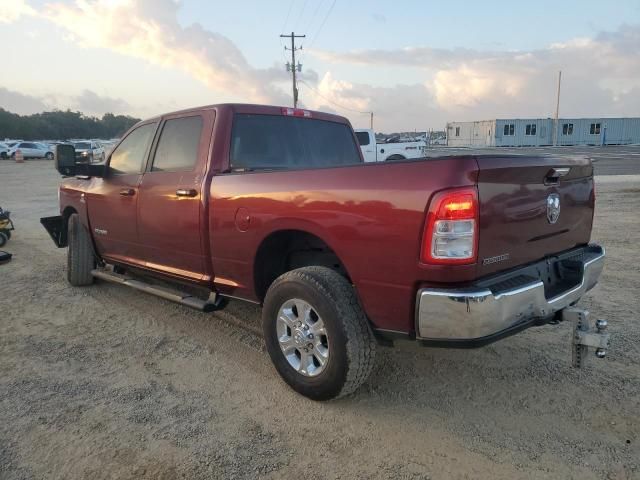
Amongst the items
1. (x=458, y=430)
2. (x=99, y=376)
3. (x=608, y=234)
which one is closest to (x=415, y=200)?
(x=458, y=430)

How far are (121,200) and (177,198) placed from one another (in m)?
1.03

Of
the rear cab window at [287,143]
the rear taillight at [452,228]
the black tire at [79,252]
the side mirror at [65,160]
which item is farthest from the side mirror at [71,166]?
the rear taillight at [452,228]

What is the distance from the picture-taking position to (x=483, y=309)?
2.55 m

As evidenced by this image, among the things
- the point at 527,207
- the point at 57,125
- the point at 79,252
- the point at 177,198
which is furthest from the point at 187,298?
the point at 57,125

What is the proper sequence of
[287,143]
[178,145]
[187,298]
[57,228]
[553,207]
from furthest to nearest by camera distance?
[57,228], [287,143], [178,145], [187,298], [553,207]

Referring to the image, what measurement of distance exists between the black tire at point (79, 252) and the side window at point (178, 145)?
5.53 ft

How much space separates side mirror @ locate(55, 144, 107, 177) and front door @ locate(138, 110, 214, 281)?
0.86 meters

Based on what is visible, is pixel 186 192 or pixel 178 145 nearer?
pixel 186 192

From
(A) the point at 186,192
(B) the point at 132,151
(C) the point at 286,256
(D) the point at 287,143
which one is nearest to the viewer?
(C) the point at 286,256

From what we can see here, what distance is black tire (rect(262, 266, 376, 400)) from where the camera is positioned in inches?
117

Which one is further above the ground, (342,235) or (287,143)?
(287,143)

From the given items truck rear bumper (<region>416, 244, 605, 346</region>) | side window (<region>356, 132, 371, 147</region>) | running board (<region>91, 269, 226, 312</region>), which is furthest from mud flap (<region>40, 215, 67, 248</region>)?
side window (<region>356, 132, 371, 147</region>)

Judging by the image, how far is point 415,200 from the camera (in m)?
2.63

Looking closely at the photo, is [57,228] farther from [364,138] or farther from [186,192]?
[364,138]
